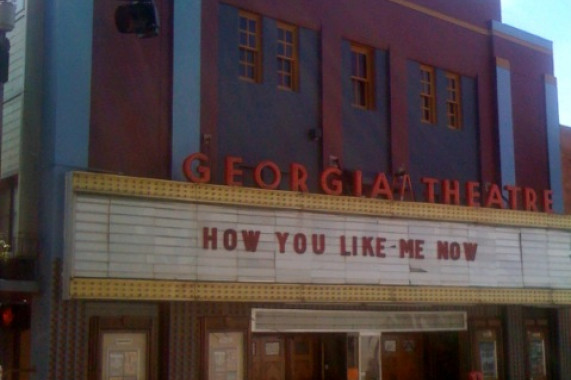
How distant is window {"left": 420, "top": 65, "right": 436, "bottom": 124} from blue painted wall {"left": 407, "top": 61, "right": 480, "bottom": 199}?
0.12 meters

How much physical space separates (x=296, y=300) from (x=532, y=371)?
27.0 ft

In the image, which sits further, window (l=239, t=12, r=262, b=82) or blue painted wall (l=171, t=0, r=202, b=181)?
window (l=239, t=12, r=262, b=82)

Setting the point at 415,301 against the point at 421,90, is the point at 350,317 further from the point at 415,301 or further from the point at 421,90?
the point at 421,90

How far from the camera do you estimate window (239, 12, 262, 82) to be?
18.8 meters

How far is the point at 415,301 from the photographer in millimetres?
18938

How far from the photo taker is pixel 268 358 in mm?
19516

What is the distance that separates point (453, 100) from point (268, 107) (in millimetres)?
6082

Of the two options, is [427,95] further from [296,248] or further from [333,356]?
[296,248]

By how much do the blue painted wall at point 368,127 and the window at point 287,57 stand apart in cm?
132

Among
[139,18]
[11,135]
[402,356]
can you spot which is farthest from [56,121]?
[402,356]

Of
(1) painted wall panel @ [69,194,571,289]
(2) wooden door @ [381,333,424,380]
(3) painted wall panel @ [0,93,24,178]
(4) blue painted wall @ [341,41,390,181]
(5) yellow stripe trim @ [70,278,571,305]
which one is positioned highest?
(4) blue painted wall @ [341,41,390,181]

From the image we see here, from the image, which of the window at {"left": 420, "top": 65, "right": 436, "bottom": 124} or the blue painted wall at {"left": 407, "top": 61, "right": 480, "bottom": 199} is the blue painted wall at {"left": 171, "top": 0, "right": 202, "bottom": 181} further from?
the window at {"left": 420, "top": 65, "right": 436, "bottom": 124}

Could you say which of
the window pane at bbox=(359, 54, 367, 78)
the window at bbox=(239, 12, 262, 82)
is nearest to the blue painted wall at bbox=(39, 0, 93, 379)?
the window at bbox=(239, 12, 262, 82)

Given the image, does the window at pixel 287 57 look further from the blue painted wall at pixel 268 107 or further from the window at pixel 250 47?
the window at pixel 250 47
